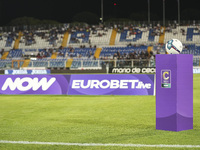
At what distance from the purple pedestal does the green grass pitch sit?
276 millimetres

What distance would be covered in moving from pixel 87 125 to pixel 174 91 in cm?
256

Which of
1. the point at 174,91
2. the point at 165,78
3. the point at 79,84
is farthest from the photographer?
the point at 79,84

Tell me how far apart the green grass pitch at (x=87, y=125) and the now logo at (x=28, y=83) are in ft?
14.5

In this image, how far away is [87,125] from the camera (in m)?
9.95

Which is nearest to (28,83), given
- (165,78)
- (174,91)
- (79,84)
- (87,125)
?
(79,84)

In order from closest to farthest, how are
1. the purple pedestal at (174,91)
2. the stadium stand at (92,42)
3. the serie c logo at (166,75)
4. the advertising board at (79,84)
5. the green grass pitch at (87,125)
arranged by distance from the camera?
1. the green grass pitch at (87,125)
2. the purple pedestal at (174,91)
3. the serie c logo at (166,75)
4. the advertising board at (79,84)
5. the stadium stand at (92,42)

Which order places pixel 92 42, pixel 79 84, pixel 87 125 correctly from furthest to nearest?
1. pixel 92 42
2. pixel 79 84
3. pixel 87 125

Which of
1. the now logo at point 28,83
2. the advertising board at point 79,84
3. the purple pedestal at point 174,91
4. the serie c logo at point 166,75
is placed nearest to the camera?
the purple pedestal at point 174,91

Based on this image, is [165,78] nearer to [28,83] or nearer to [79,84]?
[79,84]

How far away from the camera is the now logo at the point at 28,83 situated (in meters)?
19.8

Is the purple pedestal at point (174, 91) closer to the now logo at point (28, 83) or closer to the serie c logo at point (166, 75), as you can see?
the serie c logo at point (166, 75)

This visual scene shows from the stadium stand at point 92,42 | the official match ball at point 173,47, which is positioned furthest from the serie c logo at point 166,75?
the stadium stand at point 92,42

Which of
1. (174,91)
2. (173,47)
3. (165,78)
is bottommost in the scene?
(174,91)

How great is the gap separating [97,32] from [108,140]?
209 ft
